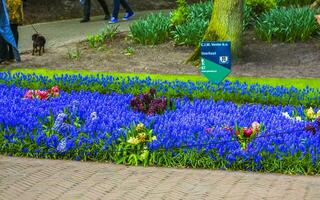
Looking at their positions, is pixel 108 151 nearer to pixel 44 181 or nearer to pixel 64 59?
pixel 44 181

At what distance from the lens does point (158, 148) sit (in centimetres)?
716

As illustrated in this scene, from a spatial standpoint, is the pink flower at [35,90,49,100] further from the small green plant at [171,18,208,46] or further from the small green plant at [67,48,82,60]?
the small green plant at [171,18,208,46]

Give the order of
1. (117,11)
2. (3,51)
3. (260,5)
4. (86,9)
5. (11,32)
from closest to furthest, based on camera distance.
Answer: (11,32) < (3,51) < (260,5) < (117,11) < (86,9)

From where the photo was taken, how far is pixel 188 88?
10.3 m

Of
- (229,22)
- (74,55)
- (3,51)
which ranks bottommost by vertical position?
(74,55)

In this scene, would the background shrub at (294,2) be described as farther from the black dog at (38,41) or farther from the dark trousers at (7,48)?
the dark trousers at (7,48)

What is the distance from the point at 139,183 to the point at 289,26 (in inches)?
357

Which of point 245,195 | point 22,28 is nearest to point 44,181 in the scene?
point 245,195

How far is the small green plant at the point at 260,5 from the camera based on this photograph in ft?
54.0

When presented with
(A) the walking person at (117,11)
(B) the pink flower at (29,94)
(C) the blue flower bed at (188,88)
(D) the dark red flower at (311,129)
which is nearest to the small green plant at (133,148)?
(D) the dark red flower at (311,129)

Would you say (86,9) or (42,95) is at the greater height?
(42,95)

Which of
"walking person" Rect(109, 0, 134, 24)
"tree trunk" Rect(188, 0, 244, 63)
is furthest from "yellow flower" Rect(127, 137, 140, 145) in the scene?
"walking person" Rect(109, 0, 134, 24)

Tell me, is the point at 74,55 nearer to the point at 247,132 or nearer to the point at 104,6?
the point at 104,6

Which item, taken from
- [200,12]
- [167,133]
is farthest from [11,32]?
[167,133]
